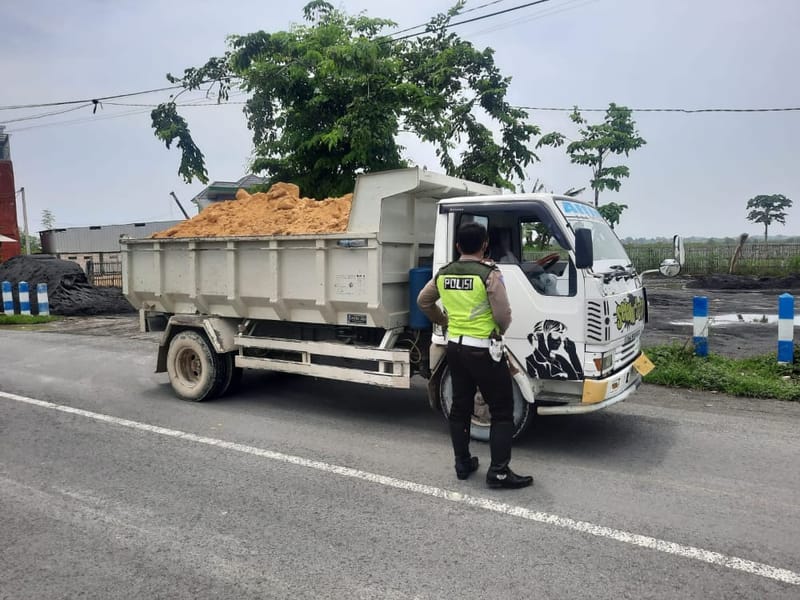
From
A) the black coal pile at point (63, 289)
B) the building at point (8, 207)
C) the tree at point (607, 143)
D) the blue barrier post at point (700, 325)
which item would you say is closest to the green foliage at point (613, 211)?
the tree at point (607, 143)

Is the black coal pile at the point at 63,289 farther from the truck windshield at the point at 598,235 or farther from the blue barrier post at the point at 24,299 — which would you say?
the truck windshield at the point at 598,235

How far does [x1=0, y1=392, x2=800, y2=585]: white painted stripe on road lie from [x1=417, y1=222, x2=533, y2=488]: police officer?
31 cm

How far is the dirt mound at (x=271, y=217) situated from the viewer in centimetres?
650

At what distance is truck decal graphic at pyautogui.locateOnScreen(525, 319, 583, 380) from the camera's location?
16.0 ft

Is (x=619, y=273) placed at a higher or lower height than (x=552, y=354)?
higher

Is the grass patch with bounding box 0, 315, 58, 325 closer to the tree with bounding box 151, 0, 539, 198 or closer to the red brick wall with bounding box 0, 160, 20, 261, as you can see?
the tree with bounding box 151, 0, 539, 198

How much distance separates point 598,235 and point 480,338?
5.97 ft

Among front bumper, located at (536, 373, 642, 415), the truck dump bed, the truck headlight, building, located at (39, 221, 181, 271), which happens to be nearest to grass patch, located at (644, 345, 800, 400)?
front bumper, located at (536, 373, 642, 415)

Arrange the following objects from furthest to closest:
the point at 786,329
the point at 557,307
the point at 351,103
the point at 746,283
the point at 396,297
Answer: the point at 746,283 < the point at 351,103 < the point at 786,329 < the point at 396,297 < the point at 557,307

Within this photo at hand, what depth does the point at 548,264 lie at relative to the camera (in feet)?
17.1

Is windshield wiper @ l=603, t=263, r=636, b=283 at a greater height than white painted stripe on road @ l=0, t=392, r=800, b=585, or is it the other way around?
windshield wiper @ l=603, t=263, r=636, b=283

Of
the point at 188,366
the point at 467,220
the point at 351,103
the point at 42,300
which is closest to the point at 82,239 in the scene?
the point at 42,300

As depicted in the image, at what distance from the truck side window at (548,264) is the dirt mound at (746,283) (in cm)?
1911

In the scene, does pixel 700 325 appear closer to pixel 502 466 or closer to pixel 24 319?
pixel 502 466
